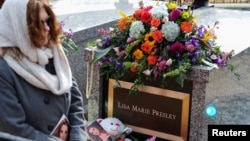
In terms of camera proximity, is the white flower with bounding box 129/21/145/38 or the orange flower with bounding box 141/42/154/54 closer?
the orange flower with bounding box 141/42/154/54

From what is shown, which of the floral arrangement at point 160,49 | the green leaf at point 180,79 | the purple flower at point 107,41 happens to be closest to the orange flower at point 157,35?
the floral arrangement at point 160,49

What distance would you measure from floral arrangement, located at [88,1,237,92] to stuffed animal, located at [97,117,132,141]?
345 mm

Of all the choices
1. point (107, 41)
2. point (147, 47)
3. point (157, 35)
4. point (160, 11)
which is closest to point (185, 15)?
point (160, 11)

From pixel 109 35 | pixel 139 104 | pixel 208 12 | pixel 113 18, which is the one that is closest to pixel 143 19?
pixel 109 35

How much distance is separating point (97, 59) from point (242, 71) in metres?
1.55

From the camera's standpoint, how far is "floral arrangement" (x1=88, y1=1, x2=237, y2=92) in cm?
389

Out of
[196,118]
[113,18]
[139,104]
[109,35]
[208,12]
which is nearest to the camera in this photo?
[196,118]

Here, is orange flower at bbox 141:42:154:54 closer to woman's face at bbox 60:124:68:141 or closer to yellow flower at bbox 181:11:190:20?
yellow flower at bbox 181:11:190:20

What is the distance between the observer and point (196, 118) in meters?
3.88

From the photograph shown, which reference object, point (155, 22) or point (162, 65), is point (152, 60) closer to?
point (162, 65)

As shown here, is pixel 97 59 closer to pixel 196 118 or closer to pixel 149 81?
pixel 149 81

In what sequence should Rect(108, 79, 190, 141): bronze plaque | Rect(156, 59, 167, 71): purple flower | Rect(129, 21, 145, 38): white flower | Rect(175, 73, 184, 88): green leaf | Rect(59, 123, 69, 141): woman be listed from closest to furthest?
Rect(59, 123, 69, 141): woman → Rect(175, 73, 184, 88): green leaf → Rect(156, 59, 167, 71): purple flower → Rect(108, 79, 190, 141): bronze plaque → Rect(129, 21, 145, 38): white flower

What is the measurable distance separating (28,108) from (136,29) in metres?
1.74

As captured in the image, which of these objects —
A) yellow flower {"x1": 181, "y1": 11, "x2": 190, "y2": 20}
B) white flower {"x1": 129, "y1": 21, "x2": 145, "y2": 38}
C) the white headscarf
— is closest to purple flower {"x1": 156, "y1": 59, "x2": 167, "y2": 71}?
white flower {"x1": 129, "y1": 21, "x2": 145, "y2": 38}
